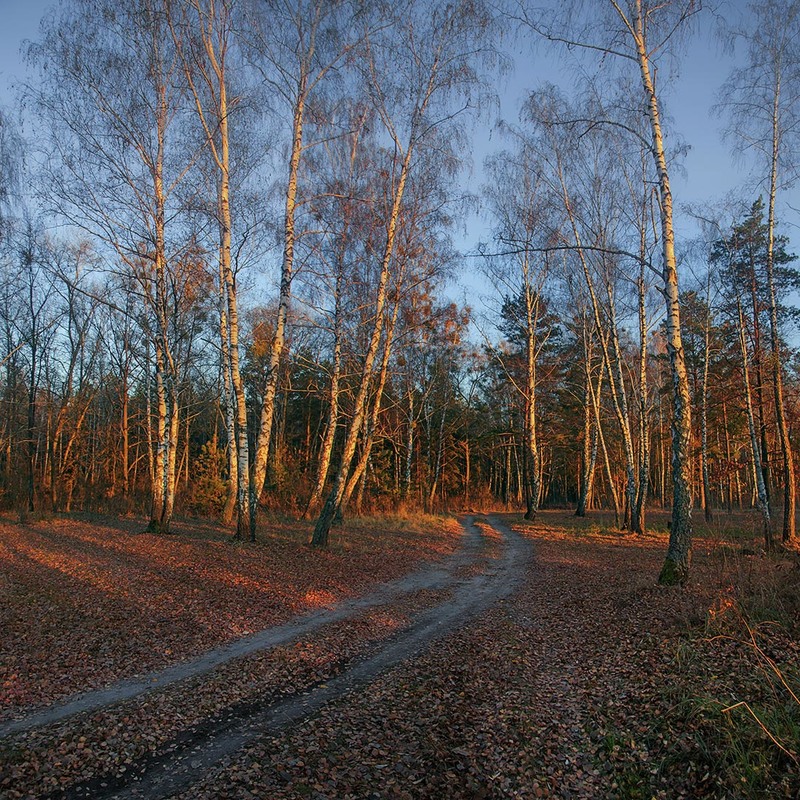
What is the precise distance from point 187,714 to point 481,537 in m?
16.7

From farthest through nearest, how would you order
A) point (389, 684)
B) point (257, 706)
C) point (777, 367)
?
point (777, 367)
point (389, 684)
point (257, 706)

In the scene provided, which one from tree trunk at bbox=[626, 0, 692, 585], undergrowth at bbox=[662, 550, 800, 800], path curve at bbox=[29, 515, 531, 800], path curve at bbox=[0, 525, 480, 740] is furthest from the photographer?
tree trunk at bbox=[626, 0, 692, 585]

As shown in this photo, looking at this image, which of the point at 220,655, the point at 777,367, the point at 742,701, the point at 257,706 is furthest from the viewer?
the point at 777,367

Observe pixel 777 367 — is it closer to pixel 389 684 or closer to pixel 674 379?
pixel 674 379

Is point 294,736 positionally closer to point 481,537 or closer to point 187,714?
point 187,714

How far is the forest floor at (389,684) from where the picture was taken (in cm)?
398

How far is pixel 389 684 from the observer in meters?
5.88

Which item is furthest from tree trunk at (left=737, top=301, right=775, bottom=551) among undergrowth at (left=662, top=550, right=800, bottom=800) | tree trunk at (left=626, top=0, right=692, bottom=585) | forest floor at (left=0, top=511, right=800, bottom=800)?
undergrowth at (left=662, top=550, right=800, bottom=800)

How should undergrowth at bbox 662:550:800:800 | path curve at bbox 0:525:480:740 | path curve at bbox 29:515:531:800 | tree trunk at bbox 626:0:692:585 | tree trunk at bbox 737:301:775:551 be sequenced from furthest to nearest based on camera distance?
1. tree trunk at bbox 737:301:775:551
2. tree trunk at bbox 626:0:692:585
3. path curve at bbox 0:525:480:740
4. path curve at bbox 29:515:531:800
5. undergrowth at bbox 662:550:800:800

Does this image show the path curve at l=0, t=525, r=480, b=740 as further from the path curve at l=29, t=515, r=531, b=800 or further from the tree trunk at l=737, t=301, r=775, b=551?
the tree trunk at l=737, t=301, r=775, b=551

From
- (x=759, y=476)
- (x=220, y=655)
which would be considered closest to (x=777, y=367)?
(x=759, y=476)

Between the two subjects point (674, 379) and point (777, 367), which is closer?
point (674, 379)

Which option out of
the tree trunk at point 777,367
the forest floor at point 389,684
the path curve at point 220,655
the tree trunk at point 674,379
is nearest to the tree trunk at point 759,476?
the tree trunk at point 777,367

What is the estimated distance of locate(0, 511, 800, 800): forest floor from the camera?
3977 mm
